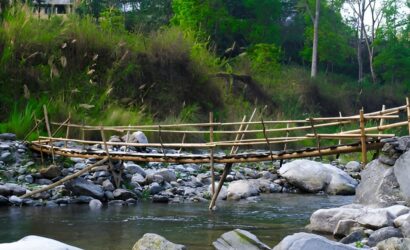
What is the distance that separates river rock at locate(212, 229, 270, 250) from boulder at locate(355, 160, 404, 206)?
2.26 m

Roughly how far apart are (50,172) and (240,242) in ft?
16.8

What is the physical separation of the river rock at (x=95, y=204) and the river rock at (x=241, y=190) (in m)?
2.07

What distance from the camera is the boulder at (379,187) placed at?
7383 mm

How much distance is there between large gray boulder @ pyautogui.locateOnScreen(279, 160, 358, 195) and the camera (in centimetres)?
1104

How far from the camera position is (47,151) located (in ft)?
35.7

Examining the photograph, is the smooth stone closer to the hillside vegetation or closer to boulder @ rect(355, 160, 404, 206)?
the hillside vegetation

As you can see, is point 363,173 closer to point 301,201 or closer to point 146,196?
point 301,201

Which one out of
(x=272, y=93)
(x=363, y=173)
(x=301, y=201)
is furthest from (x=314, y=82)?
(x=363, y=173)

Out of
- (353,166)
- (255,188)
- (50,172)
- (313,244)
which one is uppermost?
(313,244)

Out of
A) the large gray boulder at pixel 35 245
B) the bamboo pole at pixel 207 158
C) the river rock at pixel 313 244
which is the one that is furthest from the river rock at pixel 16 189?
the river rock at pixel 313 244

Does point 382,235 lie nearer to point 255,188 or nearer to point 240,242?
point 240,242

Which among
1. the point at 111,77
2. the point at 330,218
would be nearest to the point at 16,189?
the point at 330,218

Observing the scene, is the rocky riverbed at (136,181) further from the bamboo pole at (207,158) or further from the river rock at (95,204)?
the bamboo pole at (207,158)

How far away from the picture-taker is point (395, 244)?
545 centimetres
